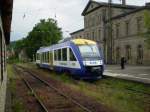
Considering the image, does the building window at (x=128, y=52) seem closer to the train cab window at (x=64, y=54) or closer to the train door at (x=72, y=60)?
the train cab window at (x=64, y=54)

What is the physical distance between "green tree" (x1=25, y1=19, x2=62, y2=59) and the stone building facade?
12.2 meters

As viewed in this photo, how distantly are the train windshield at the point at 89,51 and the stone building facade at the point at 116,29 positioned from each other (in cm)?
3298

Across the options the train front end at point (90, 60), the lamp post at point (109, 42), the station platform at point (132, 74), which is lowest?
the station platform at point (132, 74)

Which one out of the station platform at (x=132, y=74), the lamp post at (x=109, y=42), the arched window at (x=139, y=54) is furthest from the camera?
the lamp post at (x=109, y=42)

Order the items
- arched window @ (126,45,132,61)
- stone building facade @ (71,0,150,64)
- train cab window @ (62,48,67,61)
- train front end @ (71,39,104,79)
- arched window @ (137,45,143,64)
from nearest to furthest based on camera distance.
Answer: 1. train front end @ (71,39,104,79)
2. train cab window @ (62,48,67,61)
3. arched window @ (137,45,143,64)
4. stone building facade @ (71,0,150,64)
5. arched window @ (126,45,132,61)

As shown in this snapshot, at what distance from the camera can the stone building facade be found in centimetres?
6050

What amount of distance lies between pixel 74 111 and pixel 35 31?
3581 inches

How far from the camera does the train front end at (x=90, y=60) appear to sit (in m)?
24.0

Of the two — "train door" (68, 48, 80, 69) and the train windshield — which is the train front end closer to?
the train windshield

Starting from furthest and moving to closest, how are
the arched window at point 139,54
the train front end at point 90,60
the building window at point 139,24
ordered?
the building window at point 139,24, the arched window at point 139,54, the train front end at point 90,60

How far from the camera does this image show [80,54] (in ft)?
79.7

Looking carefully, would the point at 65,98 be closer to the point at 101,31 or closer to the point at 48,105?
the point at 48,105

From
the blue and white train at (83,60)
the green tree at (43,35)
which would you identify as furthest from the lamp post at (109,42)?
the blue and white train at (83,60)

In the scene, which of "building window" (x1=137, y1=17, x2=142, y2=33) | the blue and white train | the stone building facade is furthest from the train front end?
"building window" (x1=137, y1=17, x2=142, y2=33)
